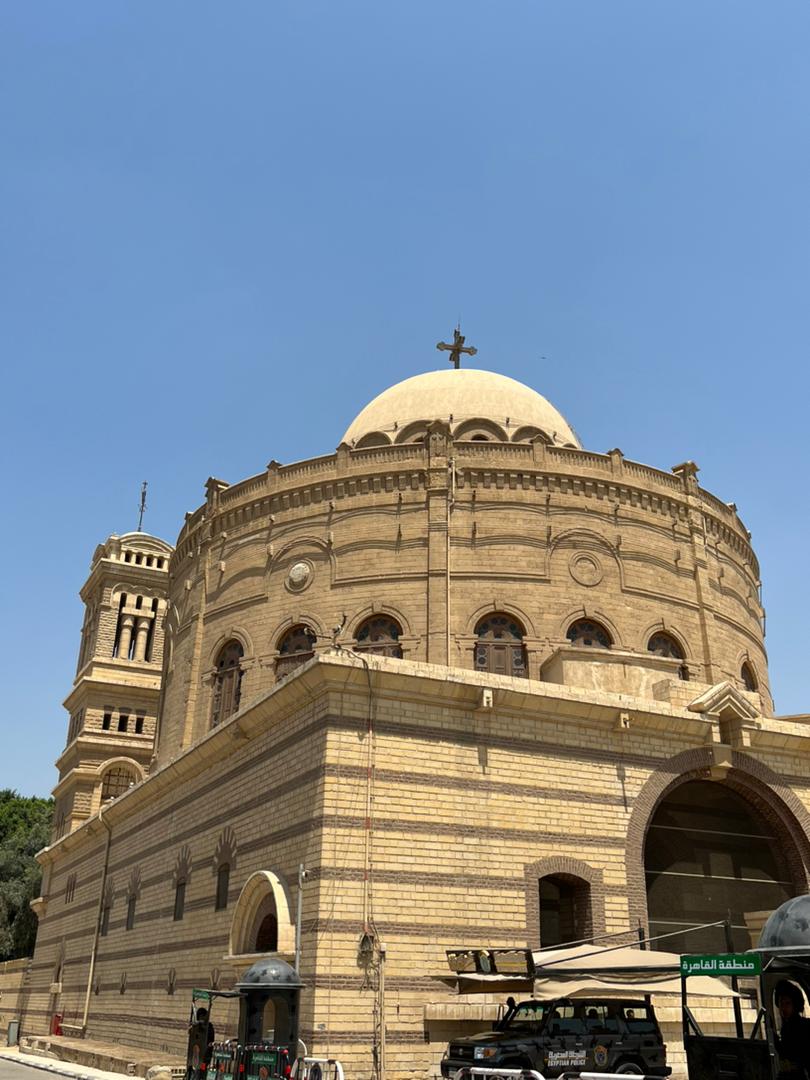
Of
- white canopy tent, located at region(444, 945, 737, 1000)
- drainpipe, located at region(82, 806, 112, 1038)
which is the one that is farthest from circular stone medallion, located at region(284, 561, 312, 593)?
white canopy tent, located at region(444, 945, 737, 1000)

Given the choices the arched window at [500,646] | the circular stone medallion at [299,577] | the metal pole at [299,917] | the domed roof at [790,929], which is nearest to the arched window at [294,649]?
the circular stone medallion at [299,577]

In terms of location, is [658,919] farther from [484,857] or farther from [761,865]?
[484,857]

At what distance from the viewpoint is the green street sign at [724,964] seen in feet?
28.8

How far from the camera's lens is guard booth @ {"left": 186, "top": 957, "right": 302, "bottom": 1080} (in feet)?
40.4

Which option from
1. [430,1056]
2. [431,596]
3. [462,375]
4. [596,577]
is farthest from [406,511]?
[430,1056]

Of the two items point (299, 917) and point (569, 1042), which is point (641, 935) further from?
point (299, 917)

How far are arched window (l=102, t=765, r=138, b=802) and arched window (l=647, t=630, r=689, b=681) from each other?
27.4 metres

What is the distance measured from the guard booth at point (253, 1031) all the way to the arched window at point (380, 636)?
1257 centimetres

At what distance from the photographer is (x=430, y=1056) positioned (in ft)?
49.3

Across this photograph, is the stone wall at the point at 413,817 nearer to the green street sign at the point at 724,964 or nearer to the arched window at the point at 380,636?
the green street sign at the point at 724,964

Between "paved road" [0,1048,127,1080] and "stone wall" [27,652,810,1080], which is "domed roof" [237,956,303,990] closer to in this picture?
"stone wall" [27,652,810,1080]

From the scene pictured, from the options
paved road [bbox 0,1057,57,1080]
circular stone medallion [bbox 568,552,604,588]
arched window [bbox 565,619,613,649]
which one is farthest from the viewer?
circular stone medallion [bbox 568,552,604,588]

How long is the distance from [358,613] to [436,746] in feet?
33.2

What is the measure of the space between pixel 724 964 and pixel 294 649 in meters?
19.1
